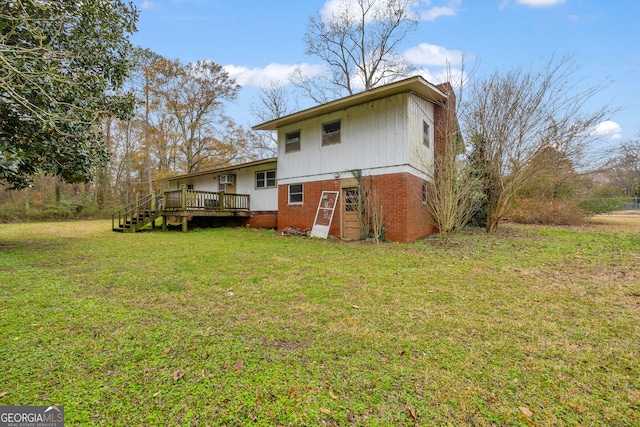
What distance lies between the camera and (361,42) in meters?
19.5

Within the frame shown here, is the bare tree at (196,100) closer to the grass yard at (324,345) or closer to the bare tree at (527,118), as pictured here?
the grass yard at (324,345)

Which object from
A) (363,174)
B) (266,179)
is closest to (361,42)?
(266,179)

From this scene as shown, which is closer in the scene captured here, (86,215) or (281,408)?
(281,408)

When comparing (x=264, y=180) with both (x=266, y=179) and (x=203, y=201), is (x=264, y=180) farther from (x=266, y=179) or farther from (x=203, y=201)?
(x=203, y=201)

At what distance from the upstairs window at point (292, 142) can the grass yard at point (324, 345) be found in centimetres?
765

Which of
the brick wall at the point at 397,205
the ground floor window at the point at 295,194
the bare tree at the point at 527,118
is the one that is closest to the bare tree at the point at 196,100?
the ground floor window at the point at 295,194

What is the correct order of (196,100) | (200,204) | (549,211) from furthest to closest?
(196,100) → (549,211) → (200,204)

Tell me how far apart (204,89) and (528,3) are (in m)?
21.7

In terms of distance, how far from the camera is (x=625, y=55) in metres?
9.11

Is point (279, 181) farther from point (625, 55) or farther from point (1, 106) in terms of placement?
point (625, 55)

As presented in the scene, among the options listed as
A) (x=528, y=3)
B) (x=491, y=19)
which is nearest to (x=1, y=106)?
(x=491, y=19)

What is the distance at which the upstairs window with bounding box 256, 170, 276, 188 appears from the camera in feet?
45.0

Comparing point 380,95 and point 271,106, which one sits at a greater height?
point 271,106

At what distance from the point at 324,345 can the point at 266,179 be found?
12.0 meters
